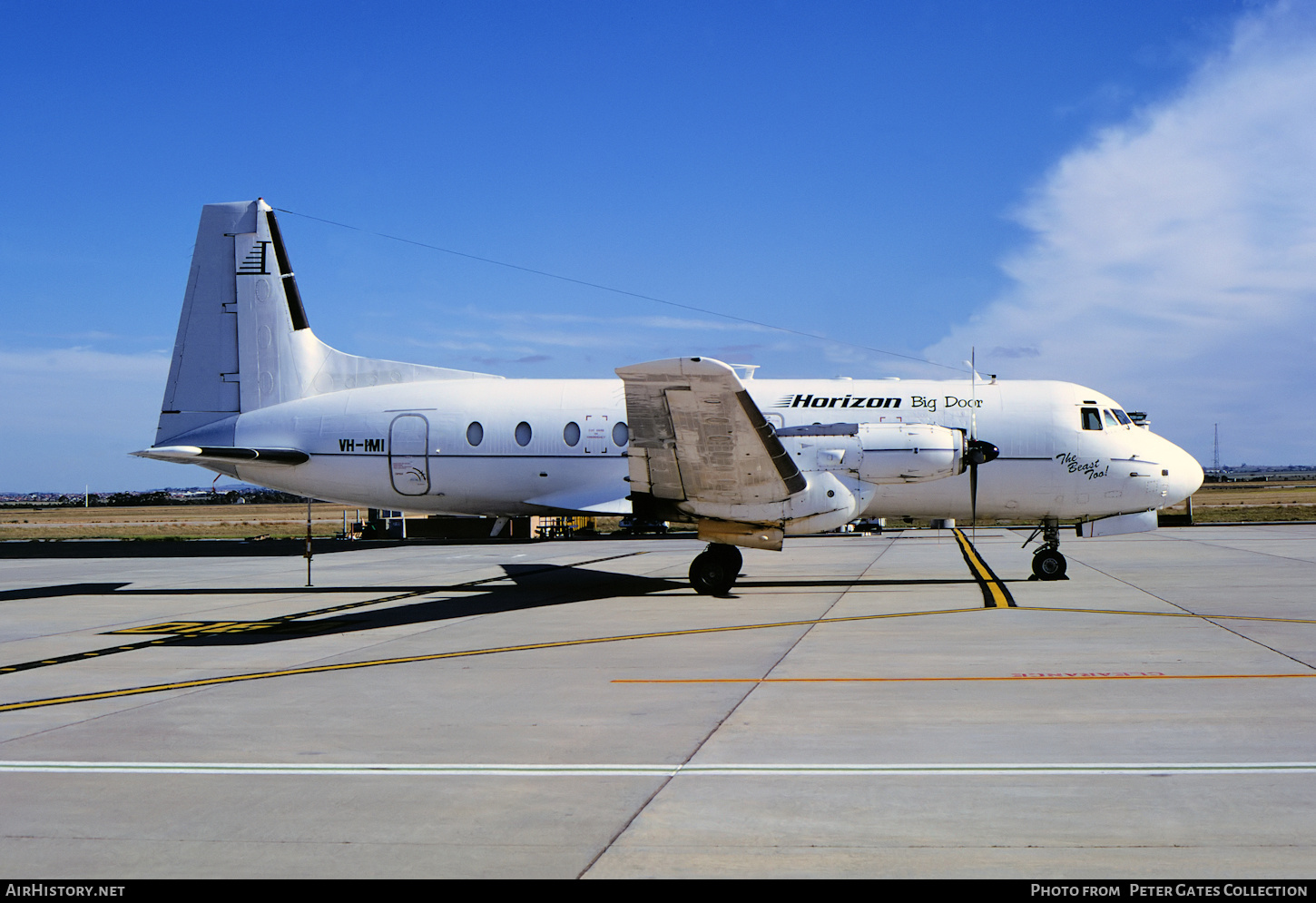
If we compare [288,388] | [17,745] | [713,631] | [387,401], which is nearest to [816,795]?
[17,745]

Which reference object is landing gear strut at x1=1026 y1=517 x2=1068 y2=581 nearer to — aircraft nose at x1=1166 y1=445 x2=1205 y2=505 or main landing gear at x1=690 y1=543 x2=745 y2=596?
aircraft nose at x1=1166 y1=445 x2=1205 y2=505

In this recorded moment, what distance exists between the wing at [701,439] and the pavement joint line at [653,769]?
7820mm

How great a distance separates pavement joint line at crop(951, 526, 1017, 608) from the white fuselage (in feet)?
4.48

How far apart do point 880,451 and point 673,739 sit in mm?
10719

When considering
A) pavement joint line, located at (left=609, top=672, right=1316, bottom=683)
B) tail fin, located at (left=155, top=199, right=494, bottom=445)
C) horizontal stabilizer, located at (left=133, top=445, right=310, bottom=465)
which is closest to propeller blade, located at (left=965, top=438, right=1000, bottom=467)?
pavement joint line, located at (left=609, top=672, right=1316, bottom=683)

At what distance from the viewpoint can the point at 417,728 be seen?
738cm

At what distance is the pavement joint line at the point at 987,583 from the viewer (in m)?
14.9

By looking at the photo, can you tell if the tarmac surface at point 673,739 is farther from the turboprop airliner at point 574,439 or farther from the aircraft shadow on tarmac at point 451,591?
the turboprop airliner at point 574,439

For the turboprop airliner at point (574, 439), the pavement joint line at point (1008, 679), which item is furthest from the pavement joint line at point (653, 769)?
the turboprop airliner at point (574, 439)

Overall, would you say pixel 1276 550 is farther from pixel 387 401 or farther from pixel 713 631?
pixel 387 401

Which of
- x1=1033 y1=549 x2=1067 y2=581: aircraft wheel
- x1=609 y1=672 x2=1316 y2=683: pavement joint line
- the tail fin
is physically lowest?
x1=609 y1=672 x2=1316 y2=683: pavement joint line

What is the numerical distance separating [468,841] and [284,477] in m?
15.5

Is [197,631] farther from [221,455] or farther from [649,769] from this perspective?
[649,769]

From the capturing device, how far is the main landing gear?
54.7ft
